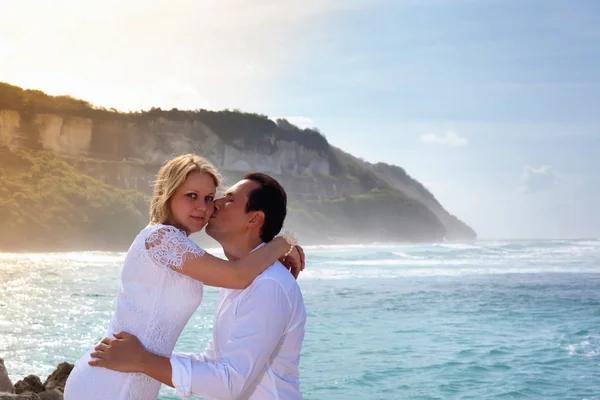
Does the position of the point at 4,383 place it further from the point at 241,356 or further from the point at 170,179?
the point at 241,356

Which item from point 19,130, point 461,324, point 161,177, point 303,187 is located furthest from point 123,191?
point 161,177


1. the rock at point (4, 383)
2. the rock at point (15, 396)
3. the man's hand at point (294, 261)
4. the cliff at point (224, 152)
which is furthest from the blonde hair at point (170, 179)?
the cliff at point (224, 152)

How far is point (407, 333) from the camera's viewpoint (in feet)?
43.9

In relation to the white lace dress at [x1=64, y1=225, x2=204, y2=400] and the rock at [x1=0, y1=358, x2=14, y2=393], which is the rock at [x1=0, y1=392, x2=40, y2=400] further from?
the white lace dress at [x1=64, y1=225, x2=204, y2=400]

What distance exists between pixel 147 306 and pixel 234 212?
504 millimetres

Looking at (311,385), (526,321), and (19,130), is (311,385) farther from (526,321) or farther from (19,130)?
(19,130)

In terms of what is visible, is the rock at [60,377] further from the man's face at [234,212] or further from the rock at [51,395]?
the man's face at [234,212]

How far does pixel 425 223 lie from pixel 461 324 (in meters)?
105

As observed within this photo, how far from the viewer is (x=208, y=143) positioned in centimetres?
8850

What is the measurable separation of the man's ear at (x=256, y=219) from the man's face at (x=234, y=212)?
1cm

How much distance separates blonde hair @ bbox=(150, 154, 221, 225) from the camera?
9.68ft

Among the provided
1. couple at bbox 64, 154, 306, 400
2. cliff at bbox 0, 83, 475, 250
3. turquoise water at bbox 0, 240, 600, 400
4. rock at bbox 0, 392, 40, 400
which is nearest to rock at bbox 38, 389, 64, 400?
rock at bbox 0, 392, 40, 400

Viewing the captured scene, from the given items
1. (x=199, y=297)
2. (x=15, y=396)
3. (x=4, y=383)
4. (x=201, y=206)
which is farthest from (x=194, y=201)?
(x=4, y=383)

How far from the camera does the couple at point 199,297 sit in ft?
8.32
